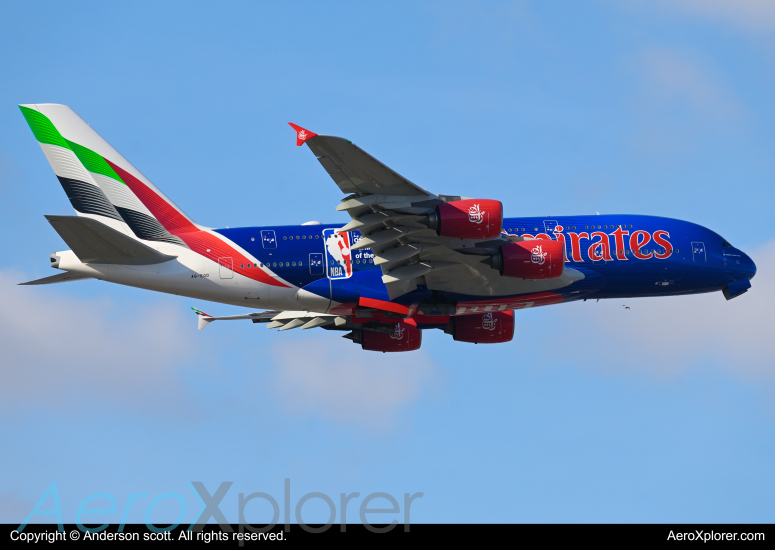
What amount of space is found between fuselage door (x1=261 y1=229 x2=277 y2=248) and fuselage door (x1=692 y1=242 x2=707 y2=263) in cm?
1941

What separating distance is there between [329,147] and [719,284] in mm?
22234

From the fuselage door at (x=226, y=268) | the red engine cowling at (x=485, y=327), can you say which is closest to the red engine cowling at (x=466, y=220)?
the fuselage door at (x=226, y=268)

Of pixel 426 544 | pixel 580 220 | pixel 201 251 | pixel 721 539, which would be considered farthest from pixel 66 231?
pixel 721 539

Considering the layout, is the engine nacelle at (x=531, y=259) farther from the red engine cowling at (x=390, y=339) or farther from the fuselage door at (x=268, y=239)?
the fuselage door at (x=268, y=239)

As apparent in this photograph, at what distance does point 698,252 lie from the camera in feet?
152

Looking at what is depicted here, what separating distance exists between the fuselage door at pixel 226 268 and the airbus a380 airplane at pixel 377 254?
0.20ft

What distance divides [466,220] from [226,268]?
36.3ft

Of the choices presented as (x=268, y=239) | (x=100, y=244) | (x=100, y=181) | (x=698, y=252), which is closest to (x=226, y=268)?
(x=268, y=239)

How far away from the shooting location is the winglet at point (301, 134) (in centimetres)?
3338

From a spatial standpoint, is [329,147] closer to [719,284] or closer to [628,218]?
[628,218]

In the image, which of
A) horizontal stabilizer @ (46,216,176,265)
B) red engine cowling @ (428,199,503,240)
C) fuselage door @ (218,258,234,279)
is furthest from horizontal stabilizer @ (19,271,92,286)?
red engine cowling @ (428,199,503,240)

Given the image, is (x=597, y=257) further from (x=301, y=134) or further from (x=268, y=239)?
(x=301, y=134)

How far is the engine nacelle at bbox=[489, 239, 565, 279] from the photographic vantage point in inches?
1651

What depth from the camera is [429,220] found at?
39281mm
